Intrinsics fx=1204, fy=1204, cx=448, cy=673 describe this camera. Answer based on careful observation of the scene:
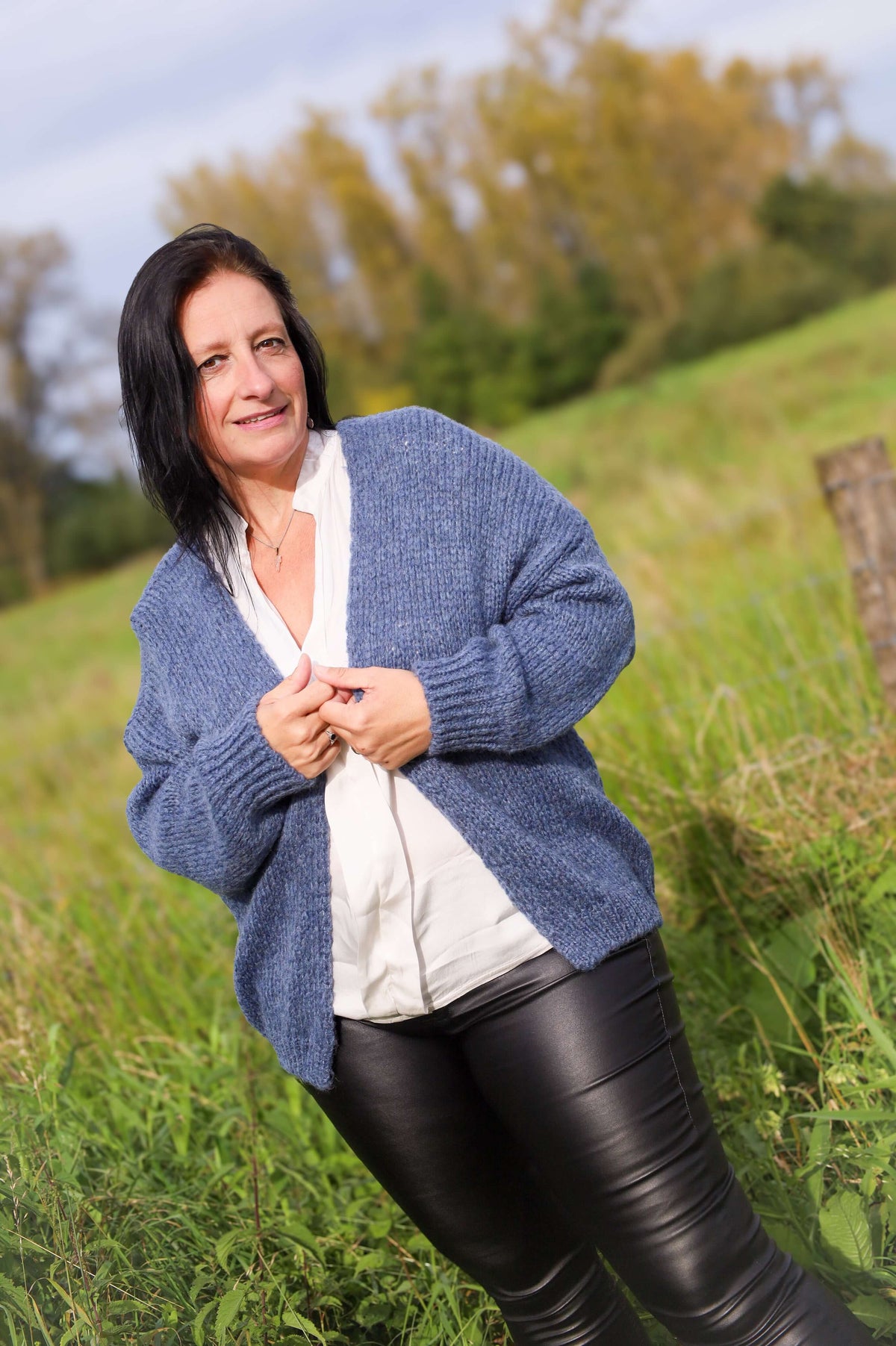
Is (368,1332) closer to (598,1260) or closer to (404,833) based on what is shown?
(598,1260)

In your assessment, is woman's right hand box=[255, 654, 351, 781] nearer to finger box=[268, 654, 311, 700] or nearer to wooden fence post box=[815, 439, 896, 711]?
finger box=[268, 654, 311, 700]

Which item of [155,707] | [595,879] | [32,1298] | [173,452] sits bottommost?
[32,1298]

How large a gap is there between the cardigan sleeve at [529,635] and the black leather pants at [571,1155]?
344 mm

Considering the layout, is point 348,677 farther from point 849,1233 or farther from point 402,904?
point 849,1233

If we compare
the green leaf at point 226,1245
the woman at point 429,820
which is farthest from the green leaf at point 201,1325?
the woman at point 429,820

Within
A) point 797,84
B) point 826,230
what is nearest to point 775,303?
point 826,230

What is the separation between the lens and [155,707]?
6.52ft

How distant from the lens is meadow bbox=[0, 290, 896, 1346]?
2.12 meters

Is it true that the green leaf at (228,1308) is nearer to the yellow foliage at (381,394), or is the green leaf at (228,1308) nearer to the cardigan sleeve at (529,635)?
the cardigan sleeve at (529,635)

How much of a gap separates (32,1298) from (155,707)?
3.19 ft

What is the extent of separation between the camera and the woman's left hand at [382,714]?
1661mm

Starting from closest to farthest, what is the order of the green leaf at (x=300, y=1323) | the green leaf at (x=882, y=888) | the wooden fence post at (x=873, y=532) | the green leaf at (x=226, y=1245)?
the green leaf at (x=300, y=1323) → the green leaf at (x=226, y=1245) → the green leaf at (x=882, y=888) → the wooden fence post at (x=873, y=532)

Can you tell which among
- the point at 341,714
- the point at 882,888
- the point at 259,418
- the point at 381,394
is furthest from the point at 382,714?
the point at 381,394

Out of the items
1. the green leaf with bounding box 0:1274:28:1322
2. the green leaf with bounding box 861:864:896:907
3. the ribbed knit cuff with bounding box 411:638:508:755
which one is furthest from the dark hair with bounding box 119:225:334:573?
the green leaf with bounding box 861:864:896:907
